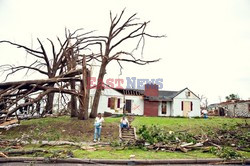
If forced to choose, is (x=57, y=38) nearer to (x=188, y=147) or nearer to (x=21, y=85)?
(x=21, y=85)

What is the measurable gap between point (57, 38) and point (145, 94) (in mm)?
17694

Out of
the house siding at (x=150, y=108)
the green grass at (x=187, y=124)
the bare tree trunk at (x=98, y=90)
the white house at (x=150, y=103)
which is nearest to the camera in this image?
the green grass at (x=187, y=124)

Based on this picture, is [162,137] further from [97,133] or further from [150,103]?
[150,103]

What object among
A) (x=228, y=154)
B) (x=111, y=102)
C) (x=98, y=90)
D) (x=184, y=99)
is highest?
(x=184, y=99)

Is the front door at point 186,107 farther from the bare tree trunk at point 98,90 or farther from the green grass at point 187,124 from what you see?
the bare tree trunk at point 98,90

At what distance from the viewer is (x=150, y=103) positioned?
3328 centimetres

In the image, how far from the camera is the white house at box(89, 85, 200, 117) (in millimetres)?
31609

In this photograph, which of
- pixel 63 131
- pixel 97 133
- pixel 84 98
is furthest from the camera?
pixel 84 98

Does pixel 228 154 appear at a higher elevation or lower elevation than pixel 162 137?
lower

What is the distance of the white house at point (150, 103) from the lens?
3161cm

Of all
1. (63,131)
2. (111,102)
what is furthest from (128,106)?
(63,131)

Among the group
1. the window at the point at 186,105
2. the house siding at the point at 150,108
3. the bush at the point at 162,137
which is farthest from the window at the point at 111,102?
the bush at the point at 162,137

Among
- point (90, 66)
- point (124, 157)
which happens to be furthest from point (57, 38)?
point (124, 157)

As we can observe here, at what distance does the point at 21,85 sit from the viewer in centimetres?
1365
